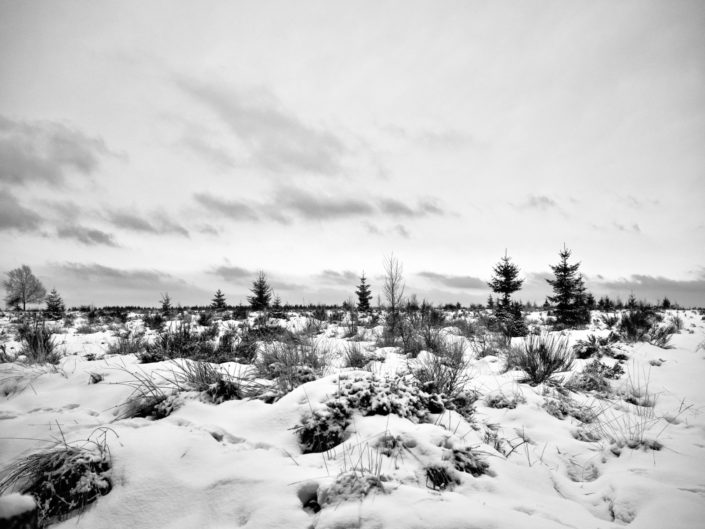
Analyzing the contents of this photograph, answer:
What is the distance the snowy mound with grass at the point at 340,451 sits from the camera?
1.63 meters

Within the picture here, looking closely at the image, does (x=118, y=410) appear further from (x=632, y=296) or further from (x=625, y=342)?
(x=632, y=296)

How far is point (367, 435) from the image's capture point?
89.7 inches

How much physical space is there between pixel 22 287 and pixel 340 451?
49455 mm

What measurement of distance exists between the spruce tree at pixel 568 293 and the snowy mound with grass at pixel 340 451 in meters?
12.4

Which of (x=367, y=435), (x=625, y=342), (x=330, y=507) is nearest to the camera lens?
(x=330, y=507)

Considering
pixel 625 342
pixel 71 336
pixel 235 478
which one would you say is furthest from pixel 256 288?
pixel 235 478

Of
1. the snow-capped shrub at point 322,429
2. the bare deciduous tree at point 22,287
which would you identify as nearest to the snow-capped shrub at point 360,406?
the snow-capped shrub at point 322,429

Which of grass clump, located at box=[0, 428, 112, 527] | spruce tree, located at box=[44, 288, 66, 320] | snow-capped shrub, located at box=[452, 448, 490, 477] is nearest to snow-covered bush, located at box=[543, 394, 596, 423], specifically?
snow-capped shrub, located at box=[452, 448, 490, 477]

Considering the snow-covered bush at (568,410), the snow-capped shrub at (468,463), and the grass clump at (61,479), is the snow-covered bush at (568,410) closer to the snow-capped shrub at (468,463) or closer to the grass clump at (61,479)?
the snow-capped shrub at (468,463)

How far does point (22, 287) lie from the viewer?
35.5 metres

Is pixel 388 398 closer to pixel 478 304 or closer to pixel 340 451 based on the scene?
pixel 340 451

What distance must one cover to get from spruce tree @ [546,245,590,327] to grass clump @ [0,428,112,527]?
Result: 659 inches

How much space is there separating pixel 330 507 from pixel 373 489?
231mm

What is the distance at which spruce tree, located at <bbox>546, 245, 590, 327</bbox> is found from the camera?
15.3 m
